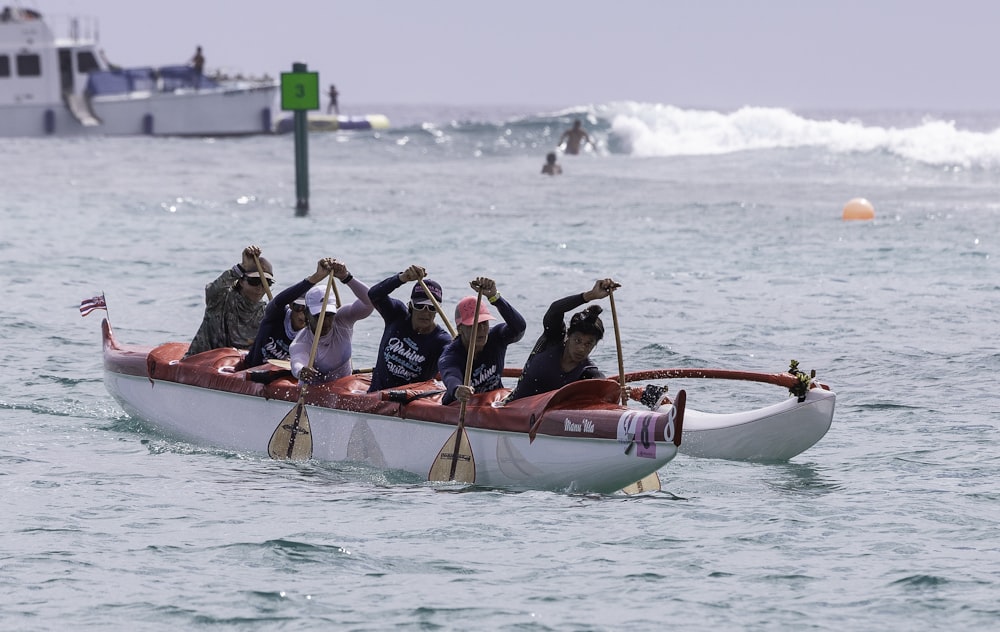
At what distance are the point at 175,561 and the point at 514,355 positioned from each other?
7.48m

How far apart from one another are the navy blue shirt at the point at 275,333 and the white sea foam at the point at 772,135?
3819 centimetres

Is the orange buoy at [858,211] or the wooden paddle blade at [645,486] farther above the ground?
the orange buoy at [858,211]

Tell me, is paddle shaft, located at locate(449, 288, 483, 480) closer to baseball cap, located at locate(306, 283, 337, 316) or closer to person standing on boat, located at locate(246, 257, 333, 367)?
baseball cap, located at locate(306, 283, 337, 316)

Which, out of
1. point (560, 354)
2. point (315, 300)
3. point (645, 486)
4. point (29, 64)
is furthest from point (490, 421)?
point (29, 64)

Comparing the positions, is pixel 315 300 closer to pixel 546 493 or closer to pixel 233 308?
pixel 233 308

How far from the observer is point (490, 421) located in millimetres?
9469

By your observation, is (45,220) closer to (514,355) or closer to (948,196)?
(514,355)

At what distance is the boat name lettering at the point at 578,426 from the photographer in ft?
29.8

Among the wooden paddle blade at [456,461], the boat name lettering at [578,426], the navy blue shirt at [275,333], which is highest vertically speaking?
the navy blue shirt at [275,333]

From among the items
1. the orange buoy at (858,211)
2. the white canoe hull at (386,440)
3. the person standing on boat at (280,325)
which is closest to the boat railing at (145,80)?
the orange buoy at (858,211)

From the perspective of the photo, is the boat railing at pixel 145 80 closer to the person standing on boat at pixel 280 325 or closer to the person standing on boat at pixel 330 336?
the person standing on boat at pixel 280 325

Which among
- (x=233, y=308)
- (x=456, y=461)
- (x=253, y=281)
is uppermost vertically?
(x=253, y=281)

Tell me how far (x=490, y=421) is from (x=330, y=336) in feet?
6.04

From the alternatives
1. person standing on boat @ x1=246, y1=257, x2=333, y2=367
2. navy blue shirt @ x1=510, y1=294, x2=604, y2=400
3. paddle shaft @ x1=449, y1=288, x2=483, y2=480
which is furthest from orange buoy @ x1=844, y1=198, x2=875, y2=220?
paddle shaft @ x1=449, y1=288, x2=483, y2=480
